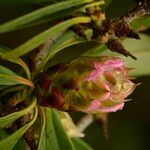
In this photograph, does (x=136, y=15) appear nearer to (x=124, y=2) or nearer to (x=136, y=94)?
(x=124, y=2)

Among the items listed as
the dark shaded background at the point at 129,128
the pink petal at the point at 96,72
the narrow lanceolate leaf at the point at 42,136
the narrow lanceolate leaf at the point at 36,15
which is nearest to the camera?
the narrow lanceolate leaf at the point at 36,15

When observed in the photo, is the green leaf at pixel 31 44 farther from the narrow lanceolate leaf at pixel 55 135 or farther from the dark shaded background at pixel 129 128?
the dark shaded background at pixel 129 128

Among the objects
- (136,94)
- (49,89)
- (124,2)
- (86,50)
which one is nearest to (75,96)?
(49,89)

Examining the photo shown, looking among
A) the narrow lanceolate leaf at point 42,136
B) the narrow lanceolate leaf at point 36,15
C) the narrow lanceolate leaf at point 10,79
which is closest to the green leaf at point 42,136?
the narrow lanceolate leaf at point 42,136

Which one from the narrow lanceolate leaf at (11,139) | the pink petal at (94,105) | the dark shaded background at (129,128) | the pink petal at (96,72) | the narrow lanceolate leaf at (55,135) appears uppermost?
the pink petal at (96,72)

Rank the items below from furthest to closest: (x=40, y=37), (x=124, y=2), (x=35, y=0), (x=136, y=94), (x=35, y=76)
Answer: (x=136, y=94) < (x=124, y=2) < (x=35, y=76) < (x=35, y=0) < (x=40, y=37)

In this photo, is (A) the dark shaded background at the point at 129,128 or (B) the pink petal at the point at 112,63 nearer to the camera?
(B) the pink petal at the point at 112,63
